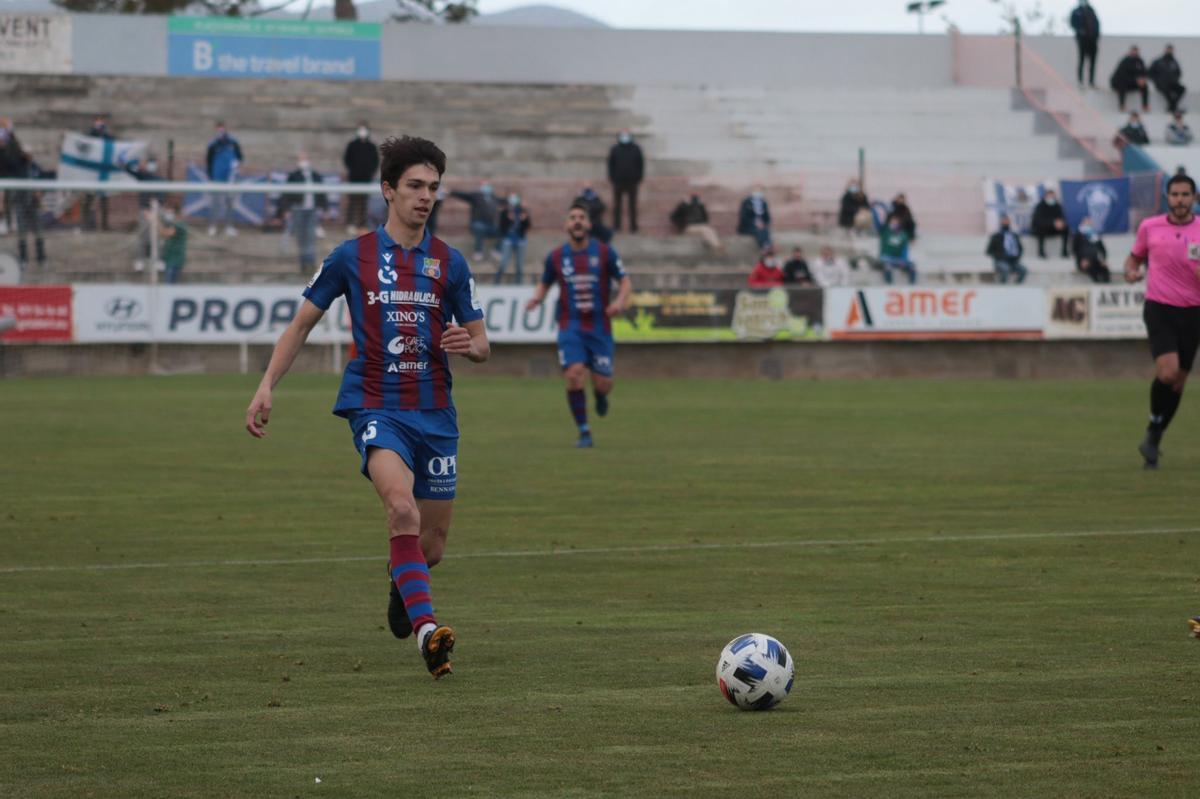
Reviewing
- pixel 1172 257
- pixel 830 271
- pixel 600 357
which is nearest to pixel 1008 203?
pixel 830 271

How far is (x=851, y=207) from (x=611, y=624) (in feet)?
107

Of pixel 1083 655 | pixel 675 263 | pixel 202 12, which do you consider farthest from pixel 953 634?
pixel 202 12

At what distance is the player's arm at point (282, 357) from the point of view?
7551 mm

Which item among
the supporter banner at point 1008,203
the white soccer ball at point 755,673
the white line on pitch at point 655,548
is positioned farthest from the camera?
the supporter banner at point 1008,203

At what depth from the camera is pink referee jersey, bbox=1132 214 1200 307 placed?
52.0 feet

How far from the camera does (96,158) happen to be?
38.0m

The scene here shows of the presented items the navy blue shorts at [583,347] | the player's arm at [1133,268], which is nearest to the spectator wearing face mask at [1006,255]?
the navy blue shorts at [583,347]

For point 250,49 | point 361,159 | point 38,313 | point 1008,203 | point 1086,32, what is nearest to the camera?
point 38,313

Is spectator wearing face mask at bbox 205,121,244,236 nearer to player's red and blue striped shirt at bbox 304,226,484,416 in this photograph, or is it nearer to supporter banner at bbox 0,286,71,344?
supporter banner at bbox 0,286,71,344

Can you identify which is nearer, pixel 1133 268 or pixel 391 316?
pixel 391 316

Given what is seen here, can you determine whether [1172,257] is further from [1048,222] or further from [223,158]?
A: [223,158]

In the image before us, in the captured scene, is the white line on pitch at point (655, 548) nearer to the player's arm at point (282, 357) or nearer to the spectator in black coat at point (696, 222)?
the player's arm at point (282, 357)

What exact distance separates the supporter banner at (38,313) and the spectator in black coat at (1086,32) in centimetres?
2699

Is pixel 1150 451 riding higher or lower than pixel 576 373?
lower
